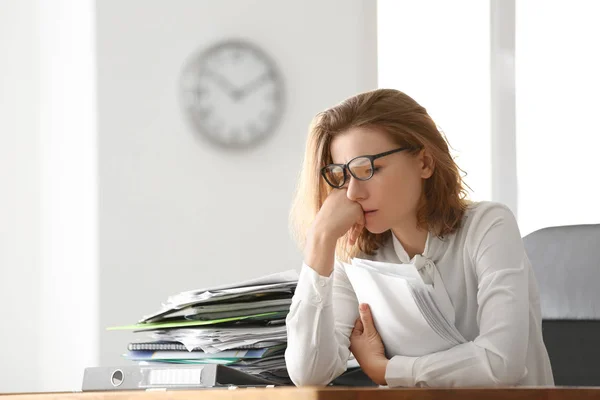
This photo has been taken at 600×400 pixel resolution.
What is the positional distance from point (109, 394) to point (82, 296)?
3546 mm

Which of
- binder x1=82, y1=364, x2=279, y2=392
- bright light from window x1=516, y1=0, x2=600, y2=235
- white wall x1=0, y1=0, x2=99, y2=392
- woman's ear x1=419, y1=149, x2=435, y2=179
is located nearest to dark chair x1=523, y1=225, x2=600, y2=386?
woman's ear x1=419, y1=149, x2=435, y2=179

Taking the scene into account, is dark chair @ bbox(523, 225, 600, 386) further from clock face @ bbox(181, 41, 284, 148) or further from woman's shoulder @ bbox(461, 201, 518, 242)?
clock face @ bbox(181, 41, 284, 148)

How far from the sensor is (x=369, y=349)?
1.27 metres

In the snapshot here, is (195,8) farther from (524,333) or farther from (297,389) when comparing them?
(297,389)

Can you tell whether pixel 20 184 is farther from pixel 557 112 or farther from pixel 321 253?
pixel 321 253

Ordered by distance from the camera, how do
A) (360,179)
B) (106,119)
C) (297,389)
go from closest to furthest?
(297,389) → (360,179) → (106,119)

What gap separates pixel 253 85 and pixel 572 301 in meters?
3.08

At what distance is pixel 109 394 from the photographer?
88 cm

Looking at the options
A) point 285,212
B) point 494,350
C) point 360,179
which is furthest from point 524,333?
point 285,212

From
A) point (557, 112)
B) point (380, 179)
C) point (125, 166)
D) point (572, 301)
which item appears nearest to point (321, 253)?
point (380, 179)

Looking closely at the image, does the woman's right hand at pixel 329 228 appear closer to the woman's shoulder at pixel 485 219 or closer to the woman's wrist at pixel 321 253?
the woman's wrist at pixel 321 253

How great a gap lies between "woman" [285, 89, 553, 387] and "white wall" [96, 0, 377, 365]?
2928mm

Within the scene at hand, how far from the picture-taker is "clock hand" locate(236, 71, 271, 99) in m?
4.42

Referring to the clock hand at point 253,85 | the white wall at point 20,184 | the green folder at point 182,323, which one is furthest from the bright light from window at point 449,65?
the green folder at point 182,323
